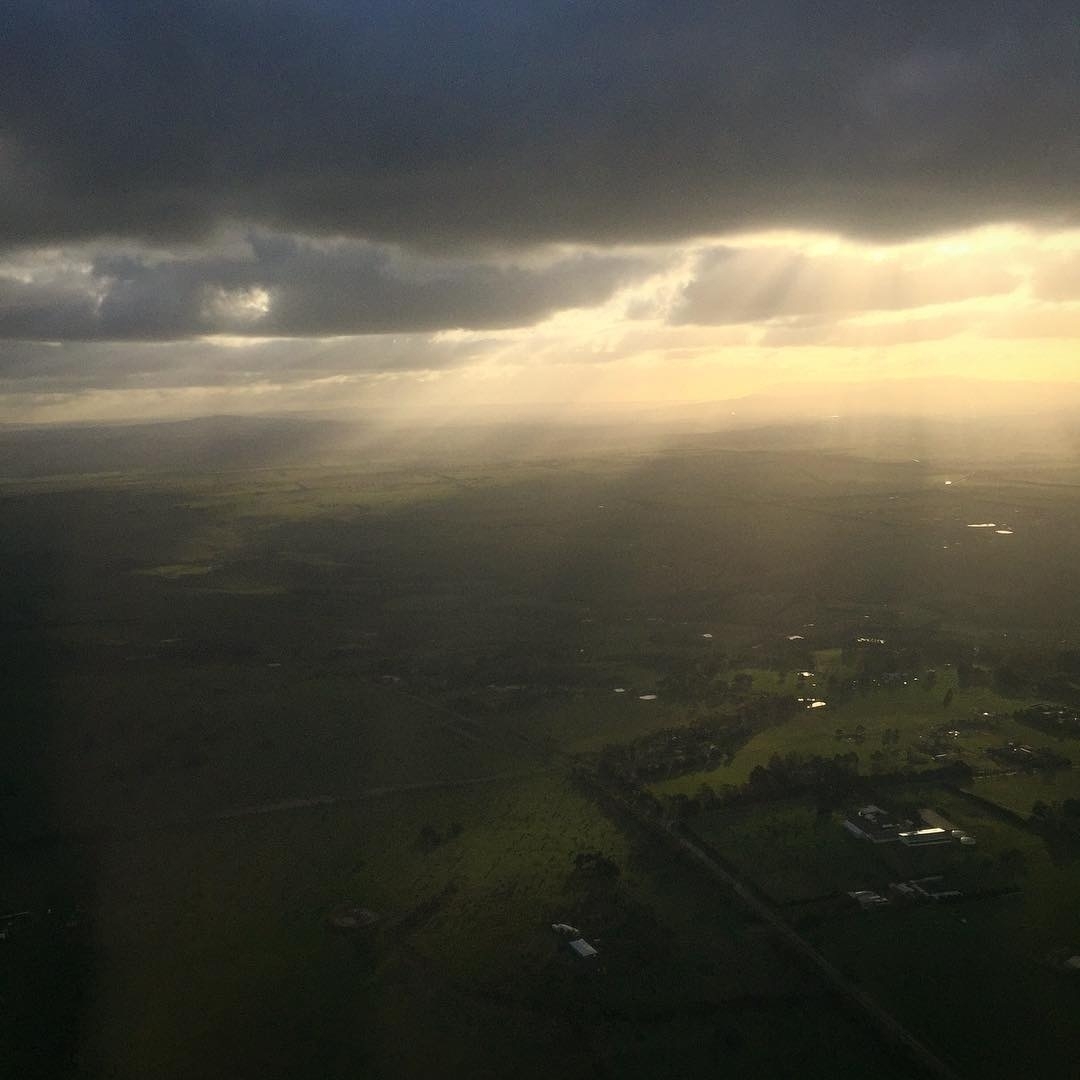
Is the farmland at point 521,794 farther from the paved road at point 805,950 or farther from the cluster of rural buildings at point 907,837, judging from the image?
the cluster of rural buildings at point 907,837

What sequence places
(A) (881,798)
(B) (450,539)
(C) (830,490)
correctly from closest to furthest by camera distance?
(A) (881,798) < (B) (450,539) < (C) (830,490)

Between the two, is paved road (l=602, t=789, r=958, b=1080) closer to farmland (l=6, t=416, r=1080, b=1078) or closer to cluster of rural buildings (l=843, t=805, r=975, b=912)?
farmland (l=6, t=416, r=1080, b=1078)

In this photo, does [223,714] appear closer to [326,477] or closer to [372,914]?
[372,914]

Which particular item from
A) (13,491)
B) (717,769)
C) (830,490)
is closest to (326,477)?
(13,491)

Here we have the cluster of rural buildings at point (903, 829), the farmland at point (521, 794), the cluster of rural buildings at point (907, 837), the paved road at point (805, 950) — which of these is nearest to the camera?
the paved road at point (805, 950)

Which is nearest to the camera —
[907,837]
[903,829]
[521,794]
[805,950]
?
[805,950]

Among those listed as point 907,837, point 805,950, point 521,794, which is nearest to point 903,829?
point 907,837

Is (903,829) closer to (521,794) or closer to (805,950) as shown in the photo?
(805,950)

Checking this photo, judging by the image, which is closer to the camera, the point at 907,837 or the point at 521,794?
the point at 907,837

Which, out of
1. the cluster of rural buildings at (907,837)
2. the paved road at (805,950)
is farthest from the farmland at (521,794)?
the cluster of rural buildings at (907,837)

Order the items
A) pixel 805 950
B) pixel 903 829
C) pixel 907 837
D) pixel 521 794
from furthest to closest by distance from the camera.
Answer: pixel 521 794
pixel 903 829
pixel 907 837
pixel 805 950

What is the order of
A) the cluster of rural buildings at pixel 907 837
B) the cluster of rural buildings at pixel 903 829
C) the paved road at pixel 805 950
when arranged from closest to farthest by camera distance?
the paved road at pixel 805 950
the cluster of rural buildings at pixel 907 837
the cluster of rural buildings at pixel 903 829
